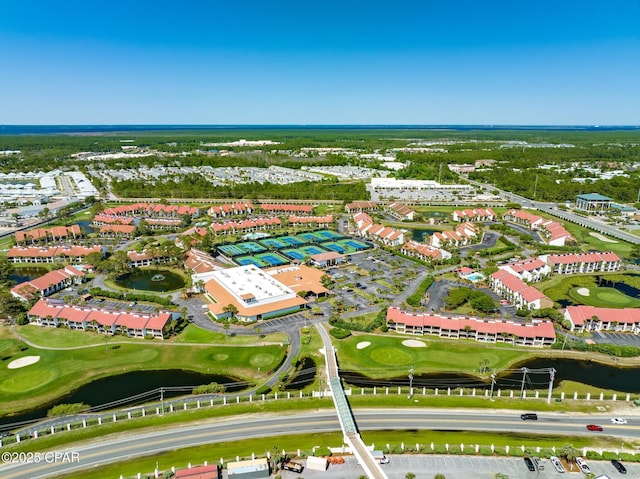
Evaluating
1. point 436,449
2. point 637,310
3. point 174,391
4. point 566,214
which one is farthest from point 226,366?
point 566,214

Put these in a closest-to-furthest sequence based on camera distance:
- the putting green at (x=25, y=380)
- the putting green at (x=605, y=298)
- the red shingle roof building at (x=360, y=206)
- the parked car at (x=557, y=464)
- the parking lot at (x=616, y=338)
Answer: the parked car at (x=557, y=464), the putting green at (x=25, y=380), the parking lot at (x=616, y=338), the putting green at (x=605, y=298), the red shingle roof building at (x=360, y=206)

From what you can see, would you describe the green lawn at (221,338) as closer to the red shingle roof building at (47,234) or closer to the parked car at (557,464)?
the parked car at (557,464)

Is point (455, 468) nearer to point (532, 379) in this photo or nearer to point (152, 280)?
point (532, 379)

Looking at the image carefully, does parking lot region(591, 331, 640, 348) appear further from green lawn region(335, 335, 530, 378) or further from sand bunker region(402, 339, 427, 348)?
sand bunker region(402, 339, 427, 348)

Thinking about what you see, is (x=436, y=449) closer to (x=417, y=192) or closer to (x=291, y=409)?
(x=291, y=409)

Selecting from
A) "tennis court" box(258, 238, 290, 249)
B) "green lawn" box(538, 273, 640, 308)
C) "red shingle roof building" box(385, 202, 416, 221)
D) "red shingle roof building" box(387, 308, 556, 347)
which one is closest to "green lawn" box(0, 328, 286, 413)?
"red shingle roof building" box(387, 308, 556, 347)

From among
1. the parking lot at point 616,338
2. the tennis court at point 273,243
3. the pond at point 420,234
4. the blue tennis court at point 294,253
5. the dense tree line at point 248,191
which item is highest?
the dense tree line at point 248,191

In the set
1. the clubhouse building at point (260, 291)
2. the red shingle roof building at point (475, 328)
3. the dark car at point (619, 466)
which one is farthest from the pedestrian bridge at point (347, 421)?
the dark car at point (619, 466)

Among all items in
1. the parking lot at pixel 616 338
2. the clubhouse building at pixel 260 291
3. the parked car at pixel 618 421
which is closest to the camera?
the parked car at pixel 618 421
